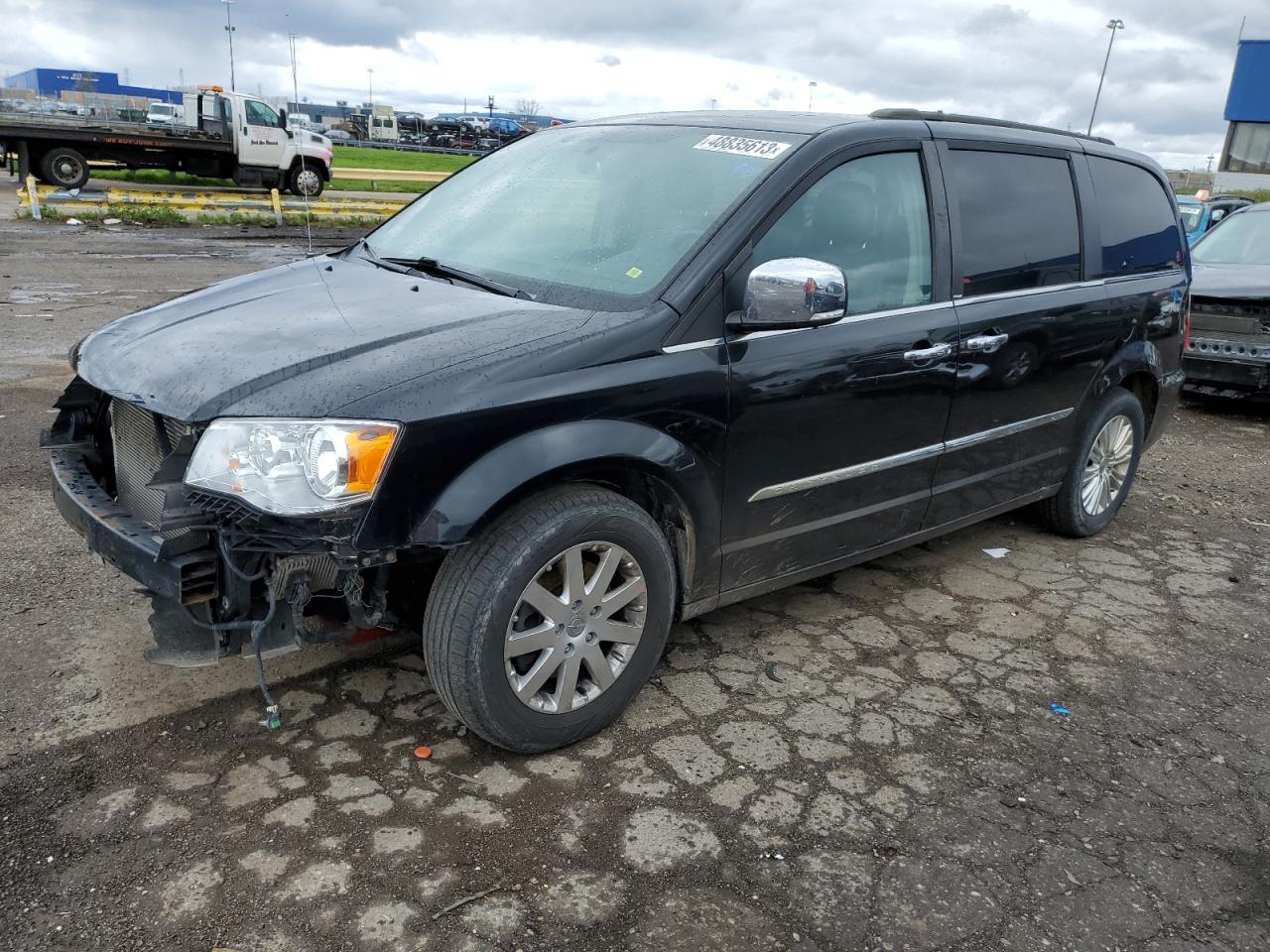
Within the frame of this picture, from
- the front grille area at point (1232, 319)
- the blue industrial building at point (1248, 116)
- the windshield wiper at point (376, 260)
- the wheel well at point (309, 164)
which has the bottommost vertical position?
the front grille area at point (1232, 319)

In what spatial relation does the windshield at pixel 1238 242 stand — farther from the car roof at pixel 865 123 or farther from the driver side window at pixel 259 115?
the driver side window at pixel 259 115

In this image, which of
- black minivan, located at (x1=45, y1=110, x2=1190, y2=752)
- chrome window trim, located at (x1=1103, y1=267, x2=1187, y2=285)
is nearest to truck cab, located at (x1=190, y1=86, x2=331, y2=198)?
chrome window trim, located at (x1=1103, y1=267, x2=1187, y2=285)

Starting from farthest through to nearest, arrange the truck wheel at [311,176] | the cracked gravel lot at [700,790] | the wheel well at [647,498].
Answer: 1. the truck wheel at [311,176]
2. the wheel well at [647,498]
3. the cracked gravel lot at [700,790]

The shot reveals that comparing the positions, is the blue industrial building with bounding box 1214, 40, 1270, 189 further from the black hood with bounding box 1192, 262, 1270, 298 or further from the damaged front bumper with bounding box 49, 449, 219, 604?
the damaged front bumper with bounding box 49, 449, 219, 604

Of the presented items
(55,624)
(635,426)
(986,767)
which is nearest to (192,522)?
(635,426)

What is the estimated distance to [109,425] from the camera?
3199 mm

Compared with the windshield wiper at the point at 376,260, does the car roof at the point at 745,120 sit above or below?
above

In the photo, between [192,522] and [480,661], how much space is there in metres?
0.82

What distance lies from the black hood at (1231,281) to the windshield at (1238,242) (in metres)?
0.23

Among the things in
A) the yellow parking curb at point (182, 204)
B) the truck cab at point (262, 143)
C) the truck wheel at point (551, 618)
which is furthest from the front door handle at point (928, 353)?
the truck cab at point (262, 143)

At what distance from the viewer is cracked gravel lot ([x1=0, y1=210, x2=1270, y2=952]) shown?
2.36 metres

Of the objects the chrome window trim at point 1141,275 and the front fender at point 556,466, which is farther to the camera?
the chrome window trim at point 1141,275

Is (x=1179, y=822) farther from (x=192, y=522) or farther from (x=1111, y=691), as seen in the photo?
(x=192, y=522)

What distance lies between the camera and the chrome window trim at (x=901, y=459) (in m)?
3.33
